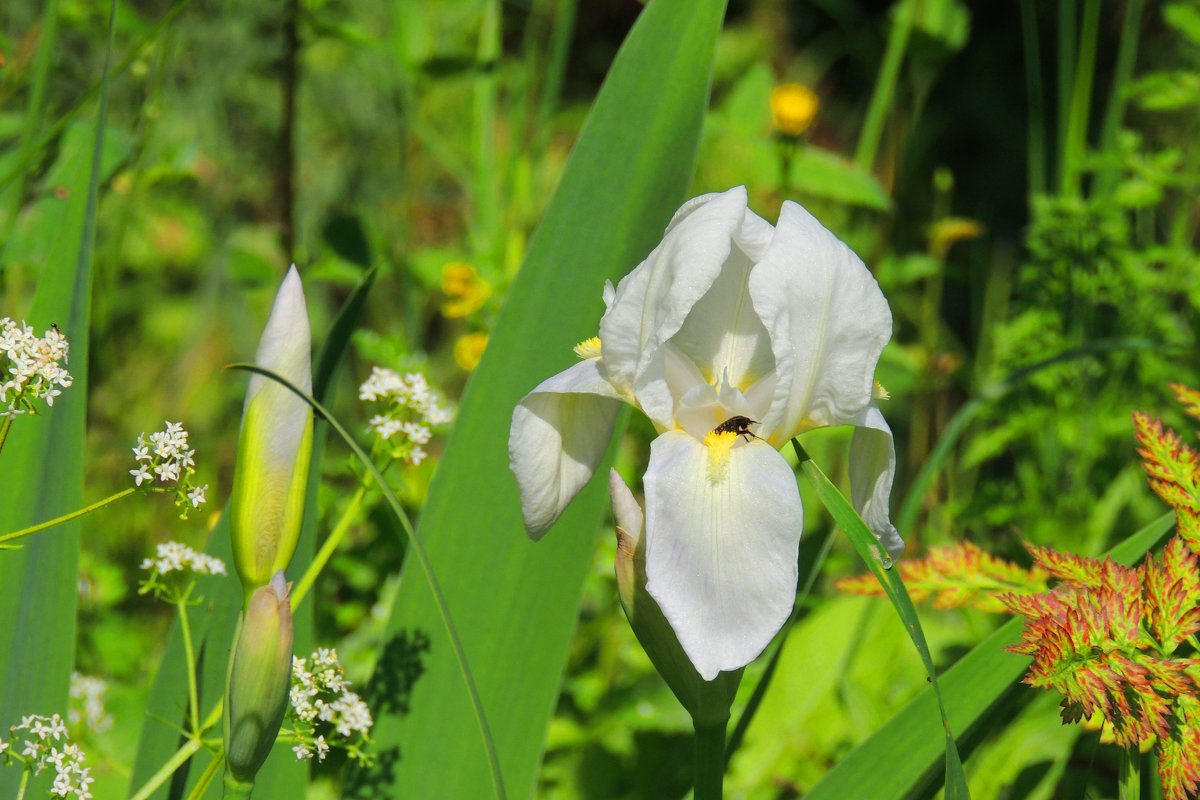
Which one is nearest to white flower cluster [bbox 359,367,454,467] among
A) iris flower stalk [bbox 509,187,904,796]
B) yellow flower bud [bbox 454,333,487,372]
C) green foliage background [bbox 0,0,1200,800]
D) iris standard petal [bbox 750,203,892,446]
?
green foliage background [bbox 0,0,1200,800]

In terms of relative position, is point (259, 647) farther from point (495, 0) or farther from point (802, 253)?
point (495, 0)

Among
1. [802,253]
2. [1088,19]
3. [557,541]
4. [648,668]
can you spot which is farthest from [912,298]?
[802,253]

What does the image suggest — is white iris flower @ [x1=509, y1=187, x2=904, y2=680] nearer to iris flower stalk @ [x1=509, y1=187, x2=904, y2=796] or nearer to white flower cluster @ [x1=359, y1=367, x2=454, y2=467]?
iris flower stalk @ [x1=509, y1=187, x2=904, y2=796]

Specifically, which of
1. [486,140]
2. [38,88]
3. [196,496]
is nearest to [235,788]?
[196,496]

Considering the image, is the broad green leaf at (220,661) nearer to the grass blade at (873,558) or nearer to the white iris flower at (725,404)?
the white iris flower at (725,404)

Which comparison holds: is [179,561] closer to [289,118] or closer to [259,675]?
[259,675]

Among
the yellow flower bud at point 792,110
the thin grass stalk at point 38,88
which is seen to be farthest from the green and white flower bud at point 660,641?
the yellow flower bud at point 792,110
